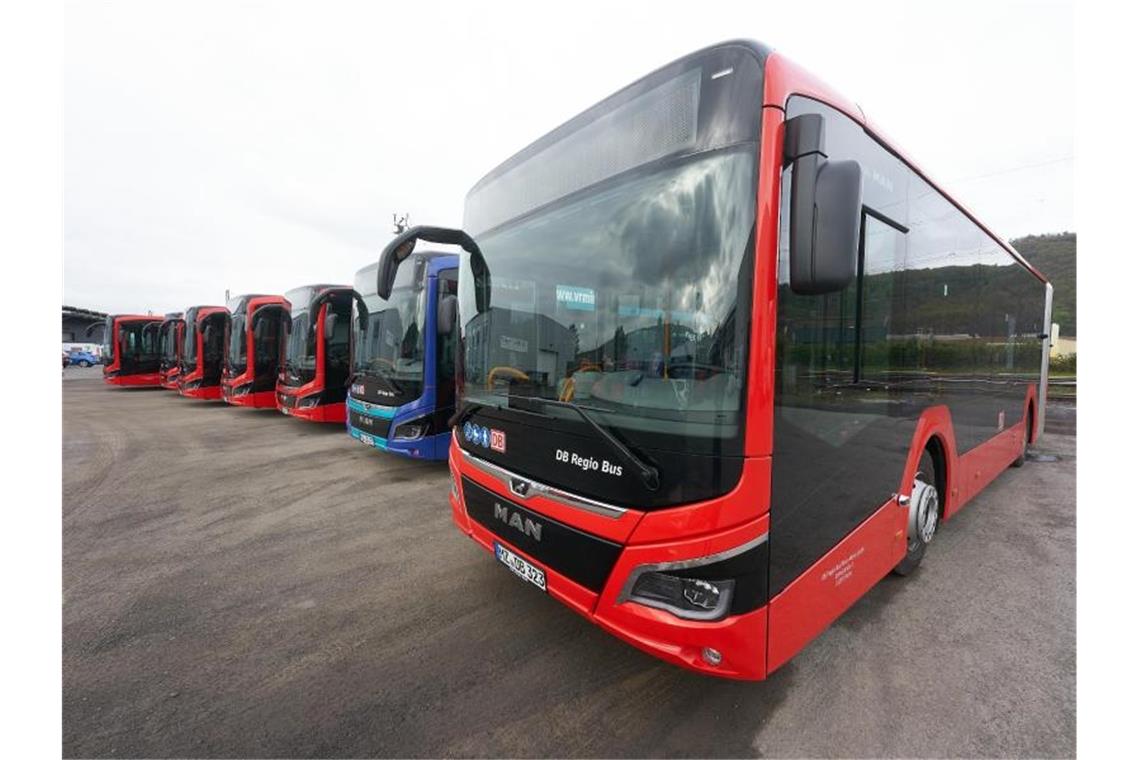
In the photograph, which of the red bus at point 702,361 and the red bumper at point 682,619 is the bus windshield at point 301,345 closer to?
the red bus at point 702,361

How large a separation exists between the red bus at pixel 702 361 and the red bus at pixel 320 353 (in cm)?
721

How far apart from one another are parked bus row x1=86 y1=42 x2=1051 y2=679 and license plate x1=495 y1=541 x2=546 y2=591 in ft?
0.06

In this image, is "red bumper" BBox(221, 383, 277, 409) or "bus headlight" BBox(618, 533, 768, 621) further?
"red bumper" BBox(221, 383, 277, 409)

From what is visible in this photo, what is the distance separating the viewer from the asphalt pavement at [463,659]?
215 cm

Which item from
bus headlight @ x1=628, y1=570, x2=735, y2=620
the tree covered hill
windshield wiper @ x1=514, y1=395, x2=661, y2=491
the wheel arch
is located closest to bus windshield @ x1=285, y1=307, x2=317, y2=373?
windshield wiper @ x1=514, y1=395, x2=661, y2=491

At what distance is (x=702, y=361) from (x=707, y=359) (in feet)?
0.08

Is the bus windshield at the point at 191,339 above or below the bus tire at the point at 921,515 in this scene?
above

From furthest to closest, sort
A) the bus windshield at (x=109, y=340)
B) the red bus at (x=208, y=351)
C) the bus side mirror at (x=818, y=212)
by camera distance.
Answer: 1. the bus windshield at (x=109, y=340)
2. the red bus at (x=208, y=351)
3. the bus side mirror at (x=818, y=212)

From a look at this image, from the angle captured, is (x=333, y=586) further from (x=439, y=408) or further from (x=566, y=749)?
(x=439, y=408)

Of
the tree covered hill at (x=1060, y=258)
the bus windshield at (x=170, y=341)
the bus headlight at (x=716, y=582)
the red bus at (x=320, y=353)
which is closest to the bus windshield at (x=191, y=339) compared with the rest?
the bus windshield at (x=170, y=341)

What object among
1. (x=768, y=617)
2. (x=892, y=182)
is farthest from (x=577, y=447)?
(x=892, y=182)

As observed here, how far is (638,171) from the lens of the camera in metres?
2.19

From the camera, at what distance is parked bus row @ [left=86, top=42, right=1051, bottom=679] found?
1883 millimetres

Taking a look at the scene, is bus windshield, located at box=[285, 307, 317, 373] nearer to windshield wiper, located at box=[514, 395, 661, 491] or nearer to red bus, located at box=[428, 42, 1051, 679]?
red bus, located at box=[428, 42, 1051, 679]
